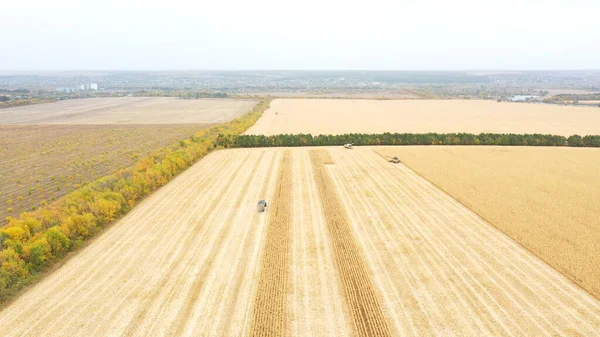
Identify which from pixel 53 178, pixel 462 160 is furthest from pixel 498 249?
pixel 53 178

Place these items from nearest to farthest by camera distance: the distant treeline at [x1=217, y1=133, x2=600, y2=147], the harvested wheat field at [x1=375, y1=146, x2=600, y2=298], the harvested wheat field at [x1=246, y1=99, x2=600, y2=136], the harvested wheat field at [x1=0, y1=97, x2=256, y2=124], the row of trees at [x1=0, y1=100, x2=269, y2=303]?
the row of trees at [x1=0, y1=100, x2=269, y2=303], the harvested wheat field at [x1=375, y1=146, x2=600, y2=298], the distant treeline at [x1=217, y1=133, x2=600, y2=147], the harvested wheat field at [x1=246, y1=99, x2=600, y2=136], the harvested wheat field at [x1=0, y1=97, x2=256, y2=124]

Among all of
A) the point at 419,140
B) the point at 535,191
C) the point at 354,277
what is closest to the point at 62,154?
the point at 354,277

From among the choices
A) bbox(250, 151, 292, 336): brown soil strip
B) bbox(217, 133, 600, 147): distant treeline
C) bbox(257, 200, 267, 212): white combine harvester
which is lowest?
bbox(250, 151, 292, 336): brown soil strip

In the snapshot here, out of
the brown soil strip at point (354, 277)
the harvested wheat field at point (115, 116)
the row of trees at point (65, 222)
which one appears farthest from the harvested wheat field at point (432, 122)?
the brown soil strip at point (354, 277)

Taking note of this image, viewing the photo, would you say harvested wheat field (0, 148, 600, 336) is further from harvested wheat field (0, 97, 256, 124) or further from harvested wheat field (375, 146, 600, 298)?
harvested wheat field (0, 97, 256, 124)

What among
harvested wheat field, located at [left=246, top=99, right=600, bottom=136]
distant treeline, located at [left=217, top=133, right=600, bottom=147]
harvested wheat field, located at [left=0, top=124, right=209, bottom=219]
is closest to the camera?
harvested wheat field, located at [left=0, top=124, right=209, bottom=219]

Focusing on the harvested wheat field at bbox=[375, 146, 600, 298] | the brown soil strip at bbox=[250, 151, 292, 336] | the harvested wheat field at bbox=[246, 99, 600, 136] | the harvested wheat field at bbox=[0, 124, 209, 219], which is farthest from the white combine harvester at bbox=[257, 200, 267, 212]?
the harvested wheat field at bbox=[246, 99, 600, 136]

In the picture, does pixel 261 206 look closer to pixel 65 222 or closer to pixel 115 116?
pixel 65 222
